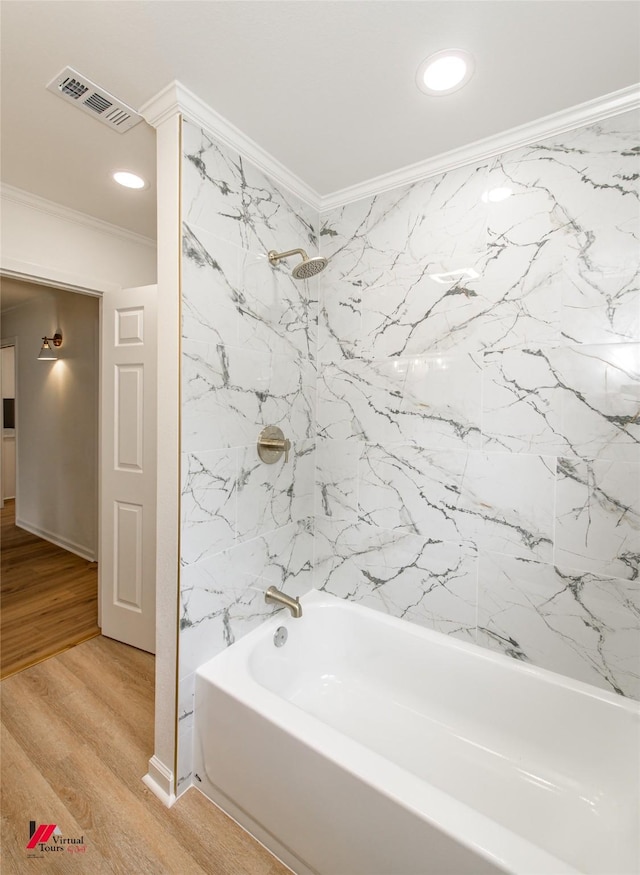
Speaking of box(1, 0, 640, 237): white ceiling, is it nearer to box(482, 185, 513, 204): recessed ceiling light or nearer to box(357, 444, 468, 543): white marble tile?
box(482, 185, 513, 204): recessed ceiling light

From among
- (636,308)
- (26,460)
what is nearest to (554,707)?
(636,308)

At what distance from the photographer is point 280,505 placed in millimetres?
1918

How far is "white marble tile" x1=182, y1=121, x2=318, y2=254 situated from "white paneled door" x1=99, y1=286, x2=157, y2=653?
2.74 feet

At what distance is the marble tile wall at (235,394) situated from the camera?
1448mm

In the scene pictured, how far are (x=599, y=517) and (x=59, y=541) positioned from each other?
469 cm

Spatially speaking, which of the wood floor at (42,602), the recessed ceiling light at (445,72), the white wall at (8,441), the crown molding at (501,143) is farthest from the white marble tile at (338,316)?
the white wall at (8,441)

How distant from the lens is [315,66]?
125cm

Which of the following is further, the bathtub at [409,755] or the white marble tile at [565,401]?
the white marble tile at [565,401]

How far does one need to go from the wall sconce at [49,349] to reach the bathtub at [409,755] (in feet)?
11.9

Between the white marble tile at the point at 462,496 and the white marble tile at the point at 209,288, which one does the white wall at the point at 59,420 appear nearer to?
the white marble tile at the point at 209,288

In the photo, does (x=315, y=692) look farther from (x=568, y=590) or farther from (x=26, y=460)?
(x=26, y=460)

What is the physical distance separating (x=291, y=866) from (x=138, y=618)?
1508 millimetres

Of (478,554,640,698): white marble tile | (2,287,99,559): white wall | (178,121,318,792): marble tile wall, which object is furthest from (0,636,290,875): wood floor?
A: (2,287,99,559): white wall

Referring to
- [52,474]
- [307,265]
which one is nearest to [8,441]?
[52,474]
